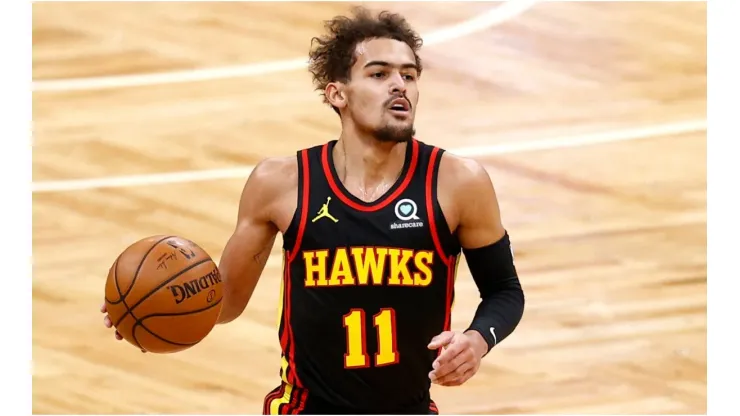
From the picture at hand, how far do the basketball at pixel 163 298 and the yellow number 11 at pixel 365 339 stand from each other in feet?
1.83

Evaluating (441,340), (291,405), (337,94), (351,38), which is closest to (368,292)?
(441,340)

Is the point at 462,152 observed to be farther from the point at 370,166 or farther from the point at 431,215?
the point at 431,215

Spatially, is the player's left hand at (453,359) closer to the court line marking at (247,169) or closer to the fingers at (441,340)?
the fingers at (441,340)

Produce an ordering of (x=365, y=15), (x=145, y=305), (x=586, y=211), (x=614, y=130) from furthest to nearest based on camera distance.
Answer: (x=614, y=130) < (x=586, y=211) < (x=365, y=15) < (x=145, y=305)

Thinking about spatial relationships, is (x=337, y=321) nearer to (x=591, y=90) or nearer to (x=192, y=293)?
(x=192, y=293)

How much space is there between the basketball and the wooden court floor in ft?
7.31

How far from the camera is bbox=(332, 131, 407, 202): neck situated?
14.2ft

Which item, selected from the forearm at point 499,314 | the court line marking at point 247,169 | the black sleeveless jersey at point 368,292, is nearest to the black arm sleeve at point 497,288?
the forearm at point 499,314

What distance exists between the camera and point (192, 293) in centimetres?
407

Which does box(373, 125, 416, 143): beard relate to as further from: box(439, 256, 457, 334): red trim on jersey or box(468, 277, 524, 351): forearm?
box(468, 277, 524, 351): forearm

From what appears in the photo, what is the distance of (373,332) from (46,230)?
4135mm

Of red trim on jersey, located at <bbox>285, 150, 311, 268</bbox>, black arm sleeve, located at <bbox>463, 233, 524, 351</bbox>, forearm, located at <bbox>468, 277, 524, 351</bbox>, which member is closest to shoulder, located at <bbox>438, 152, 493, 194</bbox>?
black arm sleeve, located at <bbox>463, 233, 524, 351</bbox>

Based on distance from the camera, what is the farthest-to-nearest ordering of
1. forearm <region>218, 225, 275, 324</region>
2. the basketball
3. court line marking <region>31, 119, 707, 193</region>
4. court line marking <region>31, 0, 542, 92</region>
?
court line marking <region>31, 0, 542, 92</region>, court line marking <region>31, 119, 707, 193</region>, forearm <region>218, 225, 275, 324</region>, the basketball

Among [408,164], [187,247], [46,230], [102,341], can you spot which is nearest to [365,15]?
[408,164]
